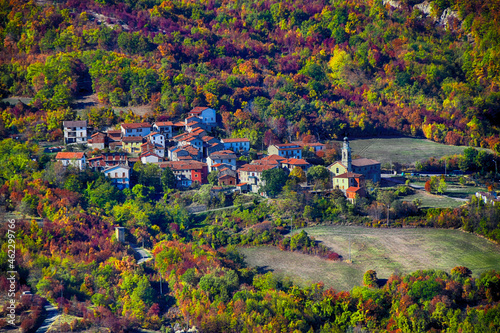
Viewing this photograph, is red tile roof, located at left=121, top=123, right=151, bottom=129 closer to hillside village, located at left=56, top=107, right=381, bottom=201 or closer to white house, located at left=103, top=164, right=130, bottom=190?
hillside village, located at left=56, top=107, right=381, bottom=201

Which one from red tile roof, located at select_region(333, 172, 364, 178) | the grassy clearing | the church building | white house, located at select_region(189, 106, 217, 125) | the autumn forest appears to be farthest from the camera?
white house, located at select_region(189, 106, 217, 125)

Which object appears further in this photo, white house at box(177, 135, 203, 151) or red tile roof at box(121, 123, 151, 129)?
red tile roof at box(121, 123, 151, 129)

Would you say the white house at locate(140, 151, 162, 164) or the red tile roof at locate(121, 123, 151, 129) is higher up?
the red tile roof at locate(121, 123, 151, 129)

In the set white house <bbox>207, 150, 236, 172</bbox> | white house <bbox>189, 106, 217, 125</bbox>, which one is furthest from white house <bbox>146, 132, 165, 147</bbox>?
white house <bbox>189, 106, 217, 125</bbox>

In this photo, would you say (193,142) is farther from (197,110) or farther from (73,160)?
(73,160)

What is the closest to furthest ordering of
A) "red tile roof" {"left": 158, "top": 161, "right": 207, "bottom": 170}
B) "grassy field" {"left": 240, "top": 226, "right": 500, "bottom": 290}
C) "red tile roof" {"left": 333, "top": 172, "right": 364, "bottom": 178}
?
"grassy field" {"left": 240, "top": 226, "right": 500, "bottom": 290}, "red tile roof" {"left": 333, "top": 172, "right": 364, "bottom": 178}, "red tile roof" {"left": 158, "top": 161, "right": 207, "bottom": 170}

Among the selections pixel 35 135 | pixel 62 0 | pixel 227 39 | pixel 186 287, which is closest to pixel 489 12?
pixel 227 39

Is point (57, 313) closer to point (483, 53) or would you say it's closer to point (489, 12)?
point (483, 53)
